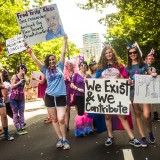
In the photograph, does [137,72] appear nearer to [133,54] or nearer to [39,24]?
[133,54]

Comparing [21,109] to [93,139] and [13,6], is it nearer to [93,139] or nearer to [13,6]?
[93,139]

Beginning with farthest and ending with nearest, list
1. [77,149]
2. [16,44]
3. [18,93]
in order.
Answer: [16,44] < [18,93] < [77,149]

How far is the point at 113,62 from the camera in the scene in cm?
638

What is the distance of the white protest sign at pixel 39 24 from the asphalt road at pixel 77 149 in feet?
7.58

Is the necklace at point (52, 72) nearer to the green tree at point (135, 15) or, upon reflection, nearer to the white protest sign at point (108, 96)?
the white protest sign at point (108, 96)

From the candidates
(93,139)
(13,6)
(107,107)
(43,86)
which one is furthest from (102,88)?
(13,6)

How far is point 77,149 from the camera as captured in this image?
6445 millimetres

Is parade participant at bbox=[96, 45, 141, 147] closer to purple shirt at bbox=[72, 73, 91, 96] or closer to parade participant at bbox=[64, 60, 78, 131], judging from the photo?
purple shirt at bbox=[72, 73, 91, 96]

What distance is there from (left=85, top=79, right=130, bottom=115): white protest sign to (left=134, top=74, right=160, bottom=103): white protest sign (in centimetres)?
21

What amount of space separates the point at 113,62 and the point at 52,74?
124cm

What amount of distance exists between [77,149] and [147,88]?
1844 mm

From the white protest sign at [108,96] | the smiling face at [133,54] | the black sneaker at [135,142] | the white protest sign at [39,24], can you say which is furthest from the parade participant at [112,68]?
the white protest sign at [39,24]

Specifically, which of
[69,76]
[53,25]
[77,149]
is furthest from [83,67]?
[77,149]

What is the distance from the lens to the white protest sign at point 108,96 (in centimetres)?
638
